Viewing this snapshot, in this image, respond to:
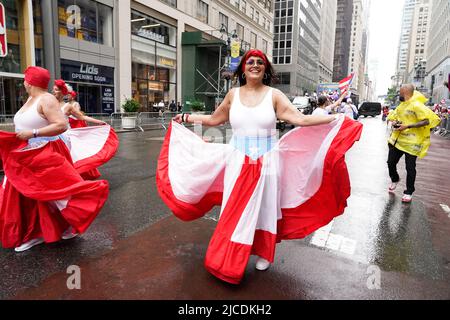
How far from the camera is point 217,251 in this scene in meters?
2.99

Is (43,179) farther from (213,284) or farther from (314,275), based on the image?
(314,275)

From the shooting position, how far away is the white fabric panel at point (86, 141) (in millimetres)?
5742

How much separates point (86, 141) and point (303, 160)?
13.3ft

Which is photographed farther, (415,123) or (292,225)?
(415,123)

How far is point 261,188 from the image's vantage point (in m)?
2.99

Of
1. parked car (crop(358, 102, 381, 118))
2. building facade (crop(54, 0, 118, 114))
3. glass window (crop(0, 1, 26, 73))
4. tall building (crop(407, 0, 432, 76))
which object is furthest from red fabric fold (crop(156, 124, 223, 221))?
tall building (crop(407, 0, 432, 76))

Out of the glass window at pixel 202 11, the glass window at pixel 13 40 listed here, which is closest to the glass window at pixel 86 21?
the glass window at pixel 13 40

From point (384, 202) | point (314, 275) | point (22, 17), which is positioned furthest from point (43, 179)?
point (22, 17)

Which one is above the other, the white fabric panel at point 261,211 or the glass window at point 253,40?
the glass window at point 253,40

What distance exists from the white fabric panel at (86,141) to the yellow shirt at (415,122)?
16.5 feet

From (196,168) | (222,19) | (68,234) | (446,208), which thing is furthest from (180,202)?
(222,19)

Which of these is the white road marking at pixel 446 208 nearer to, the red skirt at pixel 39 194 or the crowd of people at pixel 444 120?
the red skirt at pixel 39 194

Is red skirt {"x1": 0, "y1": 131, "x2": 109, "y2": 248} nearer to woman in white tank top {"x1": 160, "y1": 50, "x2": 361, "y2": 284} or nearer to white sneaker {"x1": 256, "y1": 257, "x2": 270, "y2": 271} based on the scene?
woman in white tank top {"x1": 160, "y1": 50, "x2": 361, "y2": 284}
